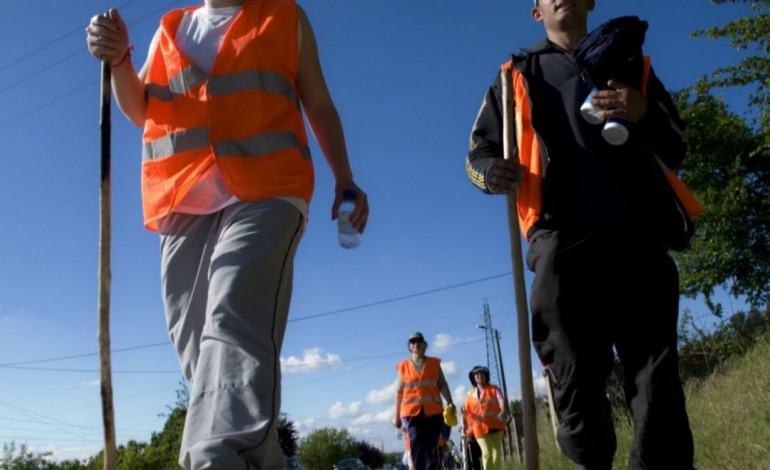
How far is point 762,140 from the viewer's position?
70.7 ft

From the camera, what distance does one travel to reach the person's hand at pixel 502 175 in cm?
330

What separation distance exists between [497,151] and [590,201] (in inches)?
22.6

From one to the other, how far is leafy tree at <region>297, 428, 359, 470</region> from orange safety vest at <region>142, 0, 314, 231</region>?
116384 mm

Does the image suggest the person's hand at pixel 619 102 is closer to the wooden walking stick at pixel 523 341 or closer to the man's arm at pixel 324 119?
the wooden walking stick at pixel 523 341

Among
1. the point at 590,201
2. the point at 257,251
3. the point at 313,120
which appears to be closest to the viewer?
the point at 257,251

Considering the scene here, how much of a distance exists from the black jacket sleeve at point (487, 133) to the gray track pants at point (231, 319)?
38.2 inches

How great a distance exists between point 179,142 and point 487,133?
4.49ft

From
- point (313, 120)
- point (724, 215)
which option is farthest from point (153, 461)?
point (313, 120)

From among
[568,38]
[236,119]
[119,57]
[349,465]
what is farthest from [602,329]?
[349,465]

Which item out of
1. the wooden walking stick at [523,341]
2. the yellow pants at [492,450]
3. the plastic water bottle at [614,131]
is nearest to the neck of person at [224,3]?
the wooden walking stick at [523,341]

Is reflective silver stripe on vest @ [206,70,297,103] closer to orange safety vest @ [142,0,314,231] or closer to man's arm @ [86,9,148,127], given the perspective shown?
orange safety vest @ [142,0,314,231]

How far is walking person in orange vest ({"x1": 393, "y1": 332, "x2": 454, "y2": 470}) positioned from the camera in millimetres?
10320

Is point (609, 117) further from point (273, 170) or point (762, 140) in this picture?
point (762, 140)

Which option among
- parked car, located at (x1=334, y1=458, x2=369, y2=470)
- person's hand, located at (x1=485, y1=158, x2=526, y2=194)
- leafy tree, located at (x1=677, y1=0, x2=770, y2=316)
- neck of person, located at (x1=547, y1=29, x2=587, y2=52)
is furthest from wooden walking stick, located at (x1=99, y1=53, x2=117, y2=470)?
parked car, located at (x1=334, y1=458, x2=369, y2=470)
